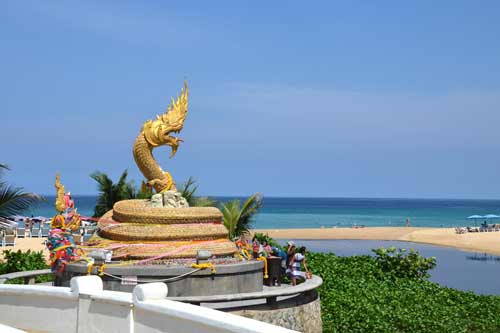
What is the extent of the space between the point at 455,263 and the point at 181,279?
3009 centimetres

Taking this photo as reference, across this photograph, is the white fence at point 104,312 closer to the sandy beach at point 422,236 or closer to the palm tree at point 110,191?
the palm tree at point 110,191

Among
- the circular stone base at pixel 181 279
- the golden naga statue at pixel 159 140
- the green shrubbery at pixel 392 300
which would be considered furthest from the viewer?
the green shrubbery at pixel 392 300

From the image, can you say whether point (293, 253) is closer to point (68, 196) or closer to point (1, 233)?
point (68, 196)

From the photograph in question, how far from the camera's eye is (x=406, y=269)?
2450cm

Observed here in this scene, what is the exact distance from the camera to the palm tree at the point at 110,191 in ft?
92.3

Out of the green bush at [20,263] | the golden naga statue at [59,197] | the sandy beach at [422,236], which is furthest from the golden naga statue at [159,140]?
the sandy beach at [422,236]

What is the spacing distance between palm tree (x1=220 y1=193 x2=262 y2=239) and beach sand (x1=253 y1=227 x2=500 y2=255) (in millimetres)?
24822

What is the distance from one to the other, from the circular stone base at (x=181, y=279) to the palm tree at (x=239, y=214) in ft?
42.7

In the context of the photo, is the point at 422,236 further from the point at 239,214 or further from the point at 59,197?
the point at 59,197

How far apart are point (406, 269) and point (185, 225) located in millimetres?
13180

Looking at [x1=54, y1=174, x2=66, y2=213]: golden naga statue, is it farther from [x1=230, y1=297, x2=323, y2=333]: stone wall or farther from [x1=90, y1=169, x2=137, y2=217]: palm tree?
[x1=90, y1=169, x2=137, y2=217]: palm tree

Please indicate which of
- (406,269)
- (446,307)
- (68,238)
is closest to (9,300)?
(68,238)

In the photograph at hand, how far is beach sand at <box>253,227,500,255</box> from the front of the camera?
5087 cm

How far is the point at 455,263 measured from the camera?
39188 mm
